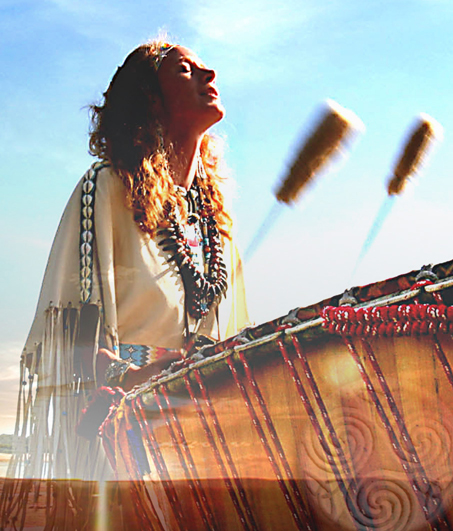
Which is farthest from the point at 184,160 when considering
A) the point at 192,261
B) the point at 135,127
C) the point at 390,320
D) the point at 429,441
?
the point at 429,441

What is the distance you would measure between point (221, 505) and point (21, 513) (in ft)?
1.08

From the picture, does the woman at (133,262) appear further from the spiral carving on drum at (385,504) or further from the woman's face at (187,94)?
the spiral carving on drum at (385,504)

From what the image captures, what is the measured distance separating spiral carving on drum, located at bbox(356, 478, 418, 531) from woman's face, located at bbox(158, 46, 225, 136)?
76 cm

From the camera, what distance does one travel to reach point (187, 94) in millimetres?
1209

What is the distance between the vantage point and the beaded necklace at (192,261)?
1.17m

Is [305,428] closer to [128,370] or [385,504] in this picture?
[385,504]

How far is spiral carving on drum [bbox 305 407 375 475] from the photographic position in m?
0.84

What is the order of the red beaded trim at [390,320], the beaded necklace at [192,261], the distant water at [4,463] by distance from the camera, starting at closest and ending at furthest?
the red beaded trim at [390,320], the distant water at [4,463], the beaded necklace at [192,261]

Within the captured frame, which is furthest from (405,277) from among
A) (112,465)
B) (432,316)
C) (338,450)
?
(112,465)

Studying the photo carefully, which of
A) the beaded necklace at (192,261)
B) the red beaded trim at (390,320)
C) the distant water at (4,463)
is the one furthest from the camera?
the beaded necklace at (192,261)

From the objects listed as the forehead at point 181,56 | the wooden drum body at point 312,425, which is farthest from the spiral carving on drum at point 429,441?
the forehead at point 181,56

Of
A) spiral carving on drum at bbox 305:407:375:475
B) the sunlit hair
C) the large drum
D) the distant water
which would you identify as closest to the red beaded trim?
the large drum

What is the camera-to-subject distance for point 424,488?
82 centimetres

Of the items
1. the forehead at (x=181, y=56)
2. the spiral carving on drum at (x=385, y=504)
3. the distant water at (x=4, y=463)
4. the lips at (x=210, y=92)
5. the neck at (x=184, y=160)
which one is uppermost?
the forehead at (x=181, y=56)
